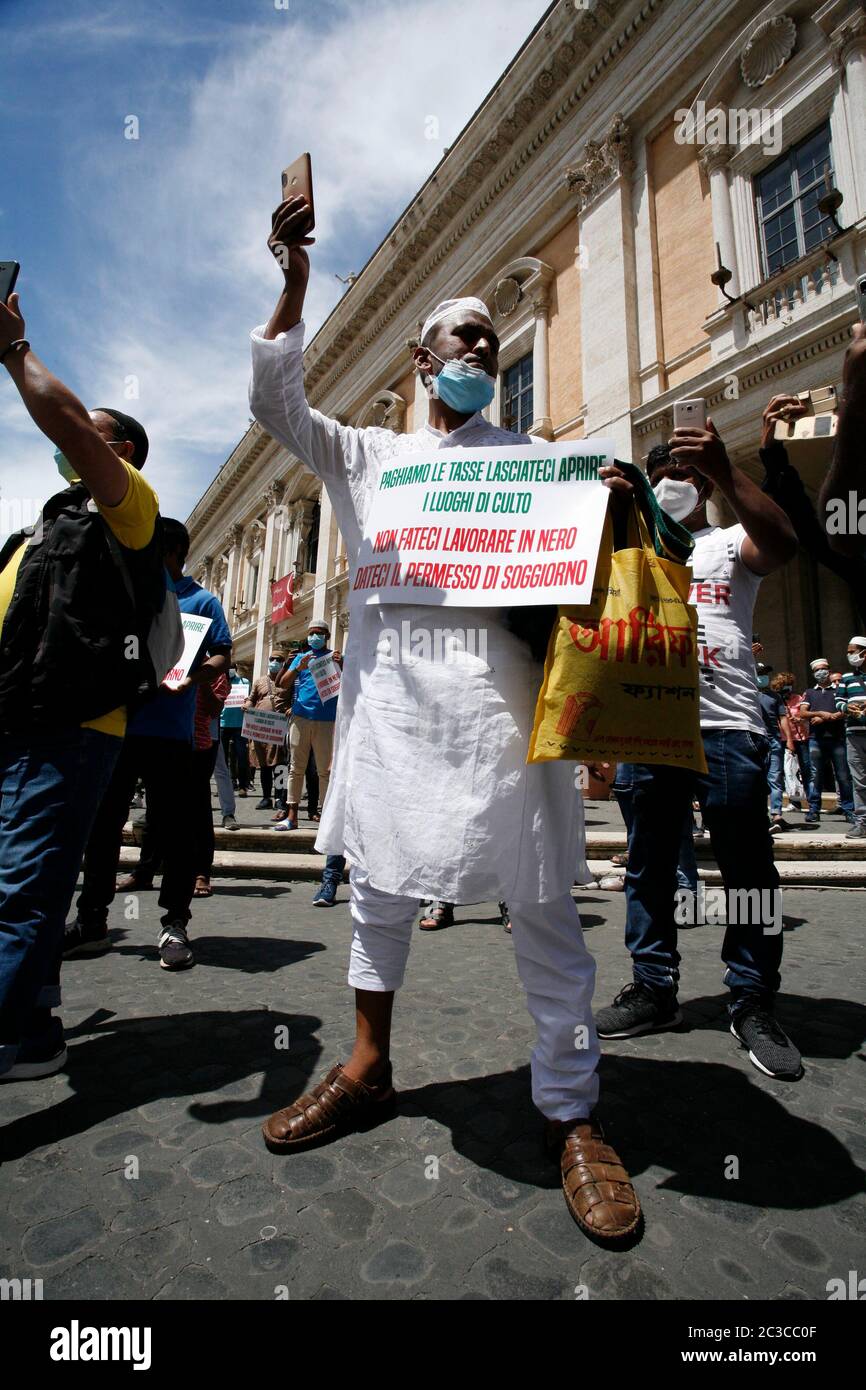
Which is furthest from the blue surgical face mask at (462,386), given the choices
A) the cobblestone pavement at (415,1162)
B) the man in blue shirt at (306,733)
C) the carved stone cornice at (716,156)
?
the carved stone cornice at (716,156)

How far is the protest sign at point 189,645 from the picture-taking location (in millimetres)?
3344

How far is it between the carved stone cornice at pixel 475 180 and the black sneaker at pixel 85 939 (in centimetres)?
1687

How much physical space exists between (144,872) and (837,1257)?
14.8ft

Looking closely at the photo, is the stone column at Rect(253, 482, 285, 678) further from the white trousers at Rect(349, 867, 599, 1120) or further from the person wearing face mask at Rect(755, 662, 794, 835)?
the white trousers at Rect(349, 867, 599, 1120)

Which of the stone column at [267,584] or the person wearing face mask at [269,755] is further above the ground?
the stone column at [267,584]

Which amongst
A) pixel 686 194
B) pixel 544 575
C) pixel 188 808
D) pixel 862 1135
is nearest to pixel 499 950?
pixel 188 808

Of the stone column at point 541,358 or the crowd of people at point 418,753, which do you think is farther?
the stone column at point 541,358

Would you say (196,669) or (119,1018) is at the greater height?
(196,669)

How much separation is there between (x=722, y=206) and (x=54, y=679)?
13.7m

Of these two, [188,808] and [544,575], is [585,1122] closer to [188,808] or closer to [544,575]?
[544,575]

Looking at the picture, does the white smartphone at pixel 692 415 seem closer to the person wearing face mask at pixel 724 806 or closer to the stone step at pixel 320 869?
the person wearing face mask at pixel 724 806

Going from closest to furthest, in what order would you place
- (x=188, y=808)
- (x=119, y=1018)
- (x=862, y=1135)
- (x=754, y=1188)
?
(x=754, y=1188) < (x=862, y=1135) < (x=119, y=1018) < (x=188, y=808)

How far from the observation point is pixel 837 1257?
1.28 metres
